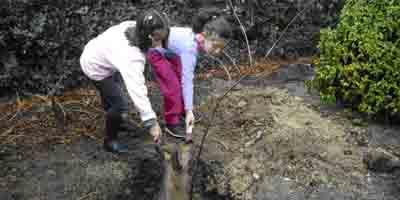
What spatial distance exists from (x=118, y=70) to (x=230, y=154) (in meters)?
1.23

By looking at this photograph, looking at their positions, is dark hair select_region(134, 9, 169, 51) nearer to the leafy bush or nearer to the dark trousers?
the dark trousers

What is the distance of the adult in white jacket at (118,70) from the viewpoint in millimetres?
3451

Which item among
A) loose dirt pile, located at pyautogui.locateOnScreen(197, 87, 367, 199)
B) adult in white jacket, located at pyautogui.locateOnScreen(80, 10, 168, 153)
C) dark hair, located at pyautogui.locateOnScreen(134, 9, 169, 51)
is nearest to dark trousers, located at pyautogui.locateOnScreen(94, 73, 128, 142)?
adult in white jacket, located at pyautogui.locateOnScreen(80, 10, 168, 153)

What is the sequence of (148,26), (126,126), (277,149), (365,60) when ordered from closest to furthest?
(148,26) → (277,149) → (365,60) → (126,126)

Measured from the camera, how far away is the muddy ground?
3.90 m

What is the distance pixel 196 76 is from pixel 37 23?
1.97 m

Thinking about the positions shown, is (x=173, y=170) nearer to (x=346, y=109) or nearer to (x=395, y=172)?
(x=395, y=172)

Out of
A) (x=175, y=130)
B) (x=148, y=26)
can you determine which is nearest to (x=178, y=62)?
(x=175, y=130)

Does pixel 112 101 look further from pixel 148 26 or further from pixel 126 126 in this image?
pixel 148 26

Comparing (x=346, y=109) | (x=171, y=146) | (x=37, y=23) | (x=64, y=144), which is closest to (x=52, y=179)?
(x=64, y=144)

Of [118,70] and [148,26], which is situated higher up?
[148,26]

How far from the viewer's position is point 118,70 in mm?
3838

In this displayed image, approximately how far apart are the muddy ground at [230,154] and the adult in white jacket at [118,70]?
1.28 ft

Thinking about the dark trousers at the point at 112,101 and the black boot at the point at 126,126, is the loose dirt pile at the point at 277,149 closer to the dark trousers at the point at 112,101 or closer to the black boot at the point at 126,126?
the black boot at the point at 126,126
